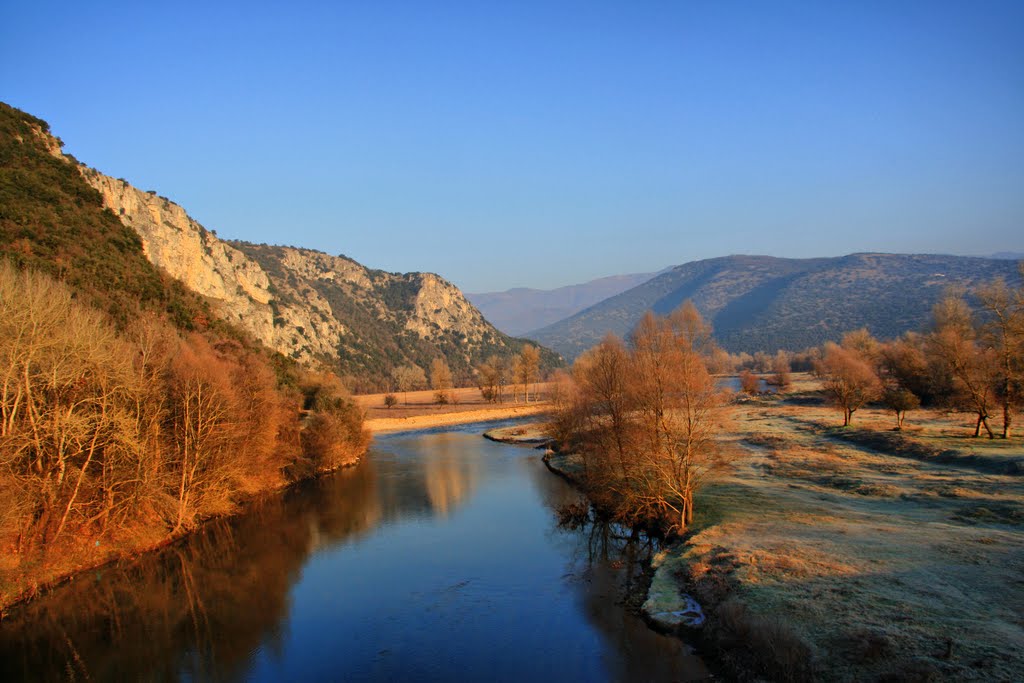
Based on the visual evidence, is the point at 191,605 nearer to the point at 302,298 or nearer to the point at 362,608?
the point at 362,608

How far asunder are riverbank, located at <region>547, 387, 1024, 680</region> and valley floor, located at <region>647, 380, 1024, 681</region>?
0.04m

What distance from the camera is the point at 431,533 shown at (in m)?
30.9

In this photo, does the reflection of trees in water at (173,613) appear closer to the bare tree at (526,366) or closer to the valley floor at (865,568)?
the valley floor at (865,568)

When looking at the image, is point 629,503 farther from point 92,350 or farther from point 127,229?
point 127,229

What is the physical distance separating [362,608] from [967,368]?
40.9 m

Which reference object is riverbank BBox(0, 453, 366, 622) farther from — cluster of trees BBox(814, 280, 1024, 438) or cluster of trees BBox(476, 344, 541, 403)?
cluster of trees BBox(476, 344, 541, 403)

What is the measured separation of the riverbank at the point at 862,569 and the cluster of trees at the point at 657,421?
2283 millimetres

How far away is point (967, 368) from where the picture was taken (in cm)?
3956

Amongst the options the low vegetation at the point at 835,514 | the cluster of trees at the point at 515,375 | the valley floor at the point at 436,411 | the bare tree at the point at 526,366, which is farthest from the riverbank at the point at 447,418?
the low vegetation at the point at 835,514

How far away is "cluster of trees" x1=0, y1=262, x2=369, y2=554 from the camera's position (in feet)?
70.8

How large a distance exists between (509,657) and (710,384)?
1308cm

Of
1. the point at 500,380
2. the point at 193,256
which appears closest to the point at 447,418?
the point at 500,380

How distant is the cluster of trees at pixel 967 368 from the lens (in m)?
37.5

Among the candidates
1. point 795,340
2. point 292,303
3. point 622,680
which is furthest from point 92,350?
point 795,340
